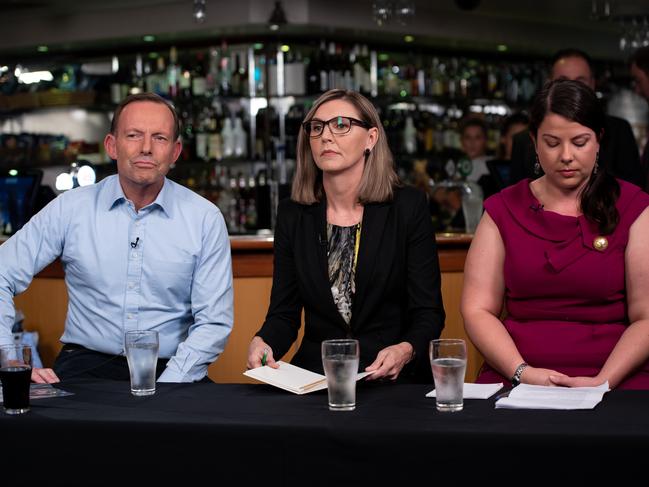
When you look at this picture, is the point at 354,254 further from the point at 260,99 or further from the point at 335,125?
the point at 260,99

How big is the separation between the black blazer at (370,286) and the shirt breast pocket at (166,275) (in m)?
0.27

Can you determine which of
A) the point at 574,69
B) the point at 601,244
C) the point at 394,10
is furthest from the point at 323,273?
the point at 394,10

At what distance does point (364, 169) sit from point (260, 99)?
4.63m

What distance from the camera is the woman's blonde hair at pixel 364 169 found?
289 centimetres

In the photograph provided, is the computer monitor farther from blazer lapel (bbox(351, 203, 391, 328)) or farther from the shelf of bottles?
the shelf of bottles

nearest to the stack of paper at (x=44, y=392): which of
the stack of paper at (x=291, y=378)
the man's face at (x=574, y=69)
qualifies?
the stack of paper at (x=291, y=378)

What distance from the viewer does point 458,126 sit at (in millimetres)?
8398

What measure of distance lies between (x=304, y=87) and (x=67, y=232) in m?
4.67

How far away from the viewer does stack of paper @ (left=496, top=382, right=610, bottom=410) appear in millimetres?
1900

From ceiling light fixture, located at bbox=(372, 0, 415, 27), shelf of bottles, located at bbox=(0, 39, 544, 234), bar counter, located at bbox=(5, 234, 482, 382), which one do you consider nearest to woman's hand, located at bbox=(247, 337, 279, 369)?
bar counter, located at bbox=(5, 234, 482, 382)

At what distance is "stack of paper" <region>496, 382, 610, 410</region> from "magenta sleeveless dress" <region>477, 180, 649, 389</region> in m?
0.54

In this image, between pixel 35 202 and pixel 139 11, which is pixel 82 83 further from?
pixel 35 202

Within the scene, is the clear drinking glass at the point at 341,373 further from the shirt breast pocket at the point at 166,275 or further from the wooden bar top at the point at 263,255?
the wooden bar top at the point at 263,255

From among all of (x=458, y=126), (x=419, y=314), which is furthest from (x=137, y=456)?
(x=458, y=126)
